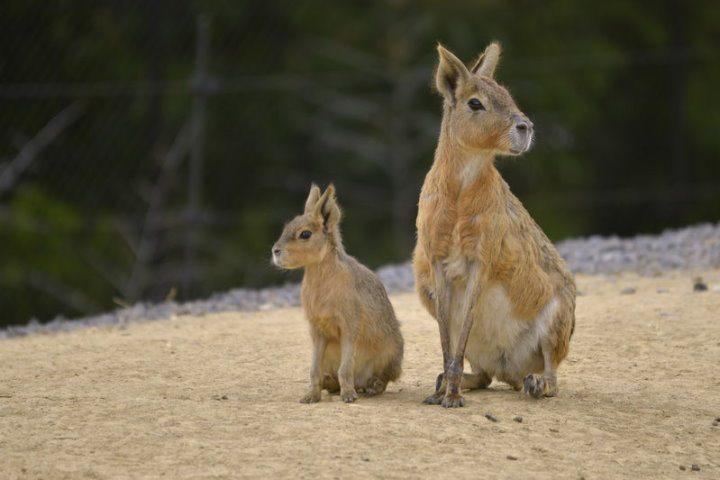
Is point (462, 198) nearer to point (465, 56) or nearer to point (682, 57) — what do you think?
point (682, 57)

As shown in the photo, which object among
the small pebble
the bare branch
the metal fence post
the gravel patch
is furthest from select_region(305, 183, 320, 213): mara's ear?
the bare branch

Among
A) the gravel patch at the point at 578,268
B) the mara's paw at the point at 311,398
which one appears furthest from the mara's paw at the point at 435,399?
the gravel patch at the point at 578,268

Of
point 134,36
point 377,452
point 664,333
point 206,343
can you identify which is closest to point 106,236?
point 134,36

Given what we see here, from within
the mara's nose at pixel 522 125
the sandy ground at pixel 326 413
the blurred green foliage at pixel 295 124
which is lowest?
the sandy ground at pixel 326 413

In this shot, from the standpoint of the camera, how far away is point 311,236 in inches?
270

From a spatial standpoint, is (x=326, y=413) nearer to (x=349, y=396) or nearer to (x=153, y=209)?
(x=349, y=396)

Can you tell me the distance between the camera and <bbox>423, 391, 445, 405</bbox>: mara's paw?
656cm

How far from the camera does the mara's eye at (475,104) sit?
6.54 meters

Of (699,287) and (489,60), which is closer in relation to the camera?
(489,60)

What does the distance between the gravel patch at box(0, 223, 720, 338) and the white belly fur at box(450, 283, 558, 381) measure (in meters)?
3.30

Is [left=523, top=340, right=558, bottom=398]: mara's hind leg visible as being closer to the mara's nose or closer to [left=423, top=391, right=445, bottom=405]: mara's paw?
[left=423, top=391, right=445, bottom=405]: mara's paw

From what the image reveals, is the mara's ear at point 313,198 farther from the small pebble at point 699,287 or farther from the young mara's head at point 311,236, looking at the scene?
the small pebble at point 699,287

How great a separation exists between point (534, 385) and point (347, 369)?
91 cm

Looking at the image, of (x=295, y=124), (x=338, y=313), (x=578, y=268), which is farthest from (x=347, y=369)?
(x=295, y=124)
